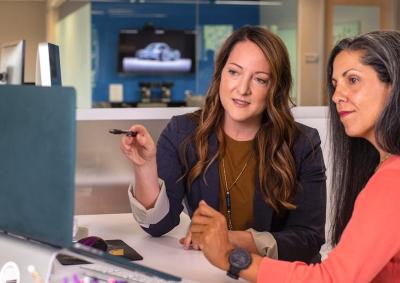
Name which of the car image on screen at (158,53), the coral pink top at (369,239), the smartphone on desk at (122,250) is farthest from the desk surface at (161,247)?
the car image on screen at (158,53)

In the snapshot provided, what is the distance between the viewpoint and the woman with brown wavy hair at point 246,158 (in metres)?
2.04

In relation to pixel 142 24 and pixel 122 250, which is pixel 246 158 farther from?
pixel 142 24

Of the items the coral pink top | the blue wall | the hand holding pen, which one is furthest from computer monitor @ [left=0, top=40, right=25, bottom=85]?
the blue wall

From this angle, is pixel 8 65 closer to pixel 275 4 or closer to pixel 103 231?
pixel 103 231

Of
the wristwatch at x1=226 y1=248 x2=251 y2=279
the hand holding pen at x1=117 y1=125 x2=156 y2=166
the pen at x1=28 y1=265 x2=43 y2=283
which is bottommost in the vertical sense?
the wristwatch at x1=226 y1=248 x2=251 y2=279

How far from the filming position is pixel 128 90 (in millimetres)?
8367

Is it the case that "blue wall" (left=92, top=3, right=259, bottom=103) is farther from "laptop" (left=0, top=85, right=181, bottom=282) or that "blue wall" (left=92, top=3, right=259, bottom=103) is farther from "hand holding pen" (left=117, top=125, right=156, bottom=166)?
"laptop" (left=0, top=85, right=181, bottom=282)

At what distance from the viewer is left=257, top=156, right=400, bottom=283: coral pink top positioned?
1.27 metres

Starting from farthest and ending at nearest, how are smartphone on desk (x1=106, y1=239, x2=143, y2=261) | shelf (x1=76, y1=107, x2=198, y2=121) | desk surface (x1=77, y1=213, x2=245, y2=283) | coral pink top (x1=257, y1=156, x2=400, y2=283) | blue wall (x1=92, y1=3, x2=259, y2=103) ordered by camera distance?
blue wall (x1=92, y1=3, x2=259, y2=103), shelf (x1=76, y1=107, x2=198, y2=121), smartphone on desk (x1=106, y1=239, x2=143, y2=261), desk surface (x1=77, y1=213, x2=245, y2=283), coral pink top (x1=257, y1=156, x2=400, y2=283)

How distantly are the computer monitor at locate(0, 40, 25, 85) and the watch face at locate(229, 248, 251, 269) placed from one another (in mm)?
803

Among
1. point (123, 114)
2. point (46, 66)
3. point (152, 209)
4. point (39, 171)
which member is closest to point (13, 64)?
point (46, 66)

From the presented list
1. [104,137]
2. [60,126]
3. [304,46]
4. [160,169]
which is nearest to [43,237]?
[60,126]

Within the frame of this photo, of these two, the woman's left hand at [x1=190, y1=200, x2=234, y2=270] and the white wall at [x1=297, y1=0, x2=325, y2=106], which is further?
the white wall at [x1=297, y1=0, x2=325, y2=106]

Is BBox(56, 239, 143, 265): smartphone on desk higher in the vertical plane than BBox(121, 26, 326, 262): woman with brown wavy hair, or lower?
lower
